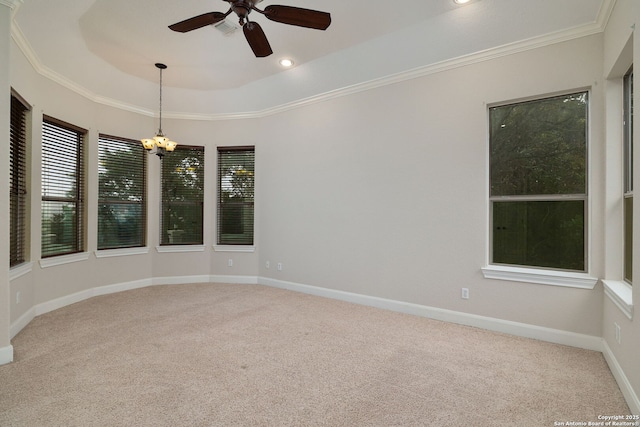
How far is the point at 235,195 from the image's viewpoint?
6.02 metres

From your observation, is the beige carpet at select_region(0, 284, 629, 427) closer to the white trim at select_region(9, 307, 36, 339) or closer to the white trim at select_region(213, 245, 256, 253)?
the white trim at select_region(9, 307, 36, 339)

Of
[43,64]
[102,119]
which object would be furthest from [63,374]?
[102,119]

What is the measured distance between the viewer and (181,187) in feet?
19.5

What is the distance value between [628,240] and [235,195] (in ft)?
17.2

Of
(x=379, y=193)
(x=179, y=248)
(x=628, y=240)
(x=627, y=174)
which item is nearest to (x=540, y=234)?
(x=628, y=240)

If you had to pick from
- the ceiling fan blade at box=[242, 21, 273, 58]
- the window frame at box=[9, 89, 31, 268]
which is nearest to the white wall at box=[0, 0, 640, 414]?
the window frame at box=[9, 89, 31, 268]

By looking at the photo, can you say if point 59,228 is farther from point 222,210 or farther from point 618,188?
point 618,188

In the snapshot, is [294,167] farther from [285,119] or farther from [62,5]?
[62,5]

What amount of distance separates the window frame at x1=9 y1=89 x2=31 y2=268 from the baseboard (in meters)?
3.51

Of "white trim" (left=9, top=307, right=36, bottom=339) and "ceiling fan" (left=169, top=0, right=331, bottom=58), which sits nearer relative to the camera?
"ceiling fan" (left=169, top=0, right=331, bottom=58)

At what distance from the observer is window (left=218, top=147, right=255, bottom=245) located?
235 inches

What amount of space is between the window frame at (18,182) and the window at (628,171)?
575cm

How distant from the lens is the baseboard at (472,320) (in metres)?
3.13

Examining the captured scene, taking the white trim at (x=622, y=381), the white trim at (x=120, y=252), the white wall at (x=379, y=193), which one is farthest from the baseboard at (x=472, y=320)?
the white trim at (x=120, y=252)
